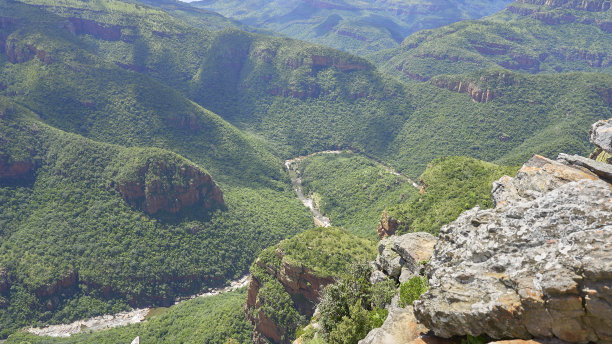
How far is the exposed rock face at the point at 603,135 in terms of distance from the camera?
22.4m

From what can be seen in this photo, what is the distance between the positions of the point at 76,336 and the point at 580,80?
21441cm

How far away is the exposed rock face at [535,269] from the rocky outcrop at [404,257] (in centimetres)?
929

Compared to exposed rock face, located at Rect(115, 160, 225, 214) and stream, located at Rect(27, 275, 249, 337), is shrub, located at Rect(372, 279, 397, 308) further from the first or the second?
exposed rock face, located at Rect(115, 160, 225, 214)

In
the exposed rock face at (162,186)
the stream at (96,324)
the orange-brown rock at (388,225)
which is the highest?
the orange-brown rock at (388,225)

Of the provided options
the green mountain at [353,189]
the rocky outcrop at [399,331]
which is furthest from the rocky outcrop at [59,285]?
the rocky outcrop at [399,331]

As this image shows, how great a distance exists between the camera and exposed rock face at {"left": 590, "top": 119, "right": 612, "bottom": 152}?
2243cm

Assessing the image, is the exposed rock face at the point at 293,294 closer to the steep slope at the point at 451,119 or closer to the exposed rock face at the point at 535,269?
the exposed rock face at the point at 535,269

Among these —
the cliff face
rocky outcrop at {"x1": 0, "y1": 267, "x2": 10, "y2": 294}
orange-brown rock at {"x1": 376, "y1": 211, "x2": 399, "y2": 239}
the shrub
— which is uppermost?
the shrub

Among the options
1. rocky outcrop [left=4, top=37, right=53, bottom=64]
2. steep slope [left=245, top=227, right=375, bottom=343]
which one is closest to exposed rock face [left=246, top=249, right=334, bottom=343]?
steep slope [left=245, top=227, right=375, bottom=343]

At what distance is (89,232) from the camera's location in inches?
3684

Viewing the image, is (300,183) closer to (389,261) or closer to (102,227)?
(102,227)

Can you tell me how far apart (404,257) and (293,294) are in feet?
116

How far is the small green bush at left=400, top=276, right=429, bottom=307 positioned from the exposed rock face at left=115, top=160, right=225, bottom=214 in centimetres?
8984

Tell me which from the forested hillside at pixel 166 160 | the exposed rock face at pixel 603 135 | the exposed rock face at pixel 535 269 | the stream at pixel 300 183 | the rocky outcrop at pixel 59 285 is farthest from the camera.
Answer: the stream at pixel 300 183
